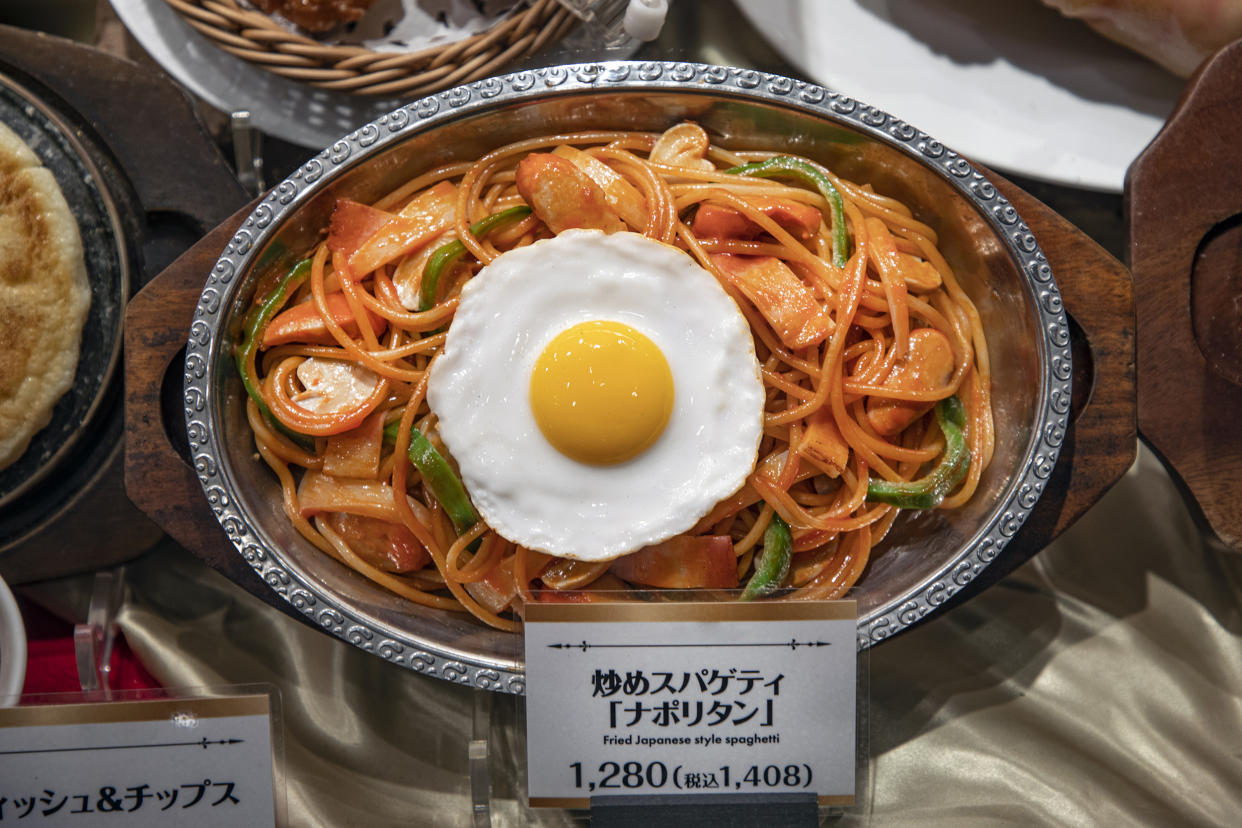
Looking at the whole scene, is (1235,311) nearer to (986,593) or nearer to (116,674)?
(986,593)

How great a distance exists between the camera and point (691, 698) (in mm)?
1586

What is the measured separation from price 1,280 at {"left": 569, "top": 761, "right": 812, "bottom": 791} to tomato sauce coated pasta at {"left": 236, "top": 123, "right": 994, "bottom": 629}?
35cm

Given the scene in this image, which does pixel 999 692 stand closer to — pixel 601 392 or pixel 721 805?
pixel 721 805

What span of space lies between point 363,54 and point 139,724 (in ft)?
4.81

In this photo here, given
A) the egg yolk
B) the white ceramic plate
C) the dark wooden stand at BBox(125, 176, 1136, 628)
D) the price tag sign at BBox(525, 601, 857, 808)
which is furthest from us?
the white ceramic plate

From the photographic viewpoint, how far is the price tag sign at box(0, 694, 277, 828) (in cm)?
159

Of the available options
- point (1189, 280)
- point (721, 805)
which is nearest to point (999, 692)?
point (721, 805)

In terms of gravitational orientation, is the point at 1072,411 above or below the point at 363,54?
below

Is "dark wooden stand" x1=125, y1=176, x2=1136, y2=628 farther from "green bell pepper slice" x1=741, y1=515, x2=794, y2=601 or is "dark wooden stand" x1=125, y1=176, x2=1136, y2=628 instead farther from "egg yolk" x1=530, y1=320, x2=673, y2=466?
"egg yolk" x1=530, y1=320, x2=673, y2=466

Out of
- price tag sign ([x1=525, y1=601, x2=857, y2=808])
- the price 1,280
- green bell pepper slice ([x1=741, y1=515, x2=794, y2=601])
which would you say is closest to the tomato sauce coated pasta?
green bell pepper slice ([x1=741, y1=515, x2=794, y2=601])

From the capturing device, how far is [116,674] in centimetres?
207

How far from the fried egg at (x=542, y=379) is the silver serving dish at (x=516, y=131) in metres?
0.28

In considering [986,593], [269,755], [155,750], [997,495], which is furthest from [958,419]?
Result: [155,750]

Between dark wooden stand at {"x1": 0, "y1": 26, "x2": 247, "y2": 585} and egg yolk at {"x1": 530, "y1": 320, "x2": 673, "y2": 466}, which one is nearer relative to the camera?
egg yolk at {"x1": 530, "y1": 320, "x2": 673, "y2": 466}
